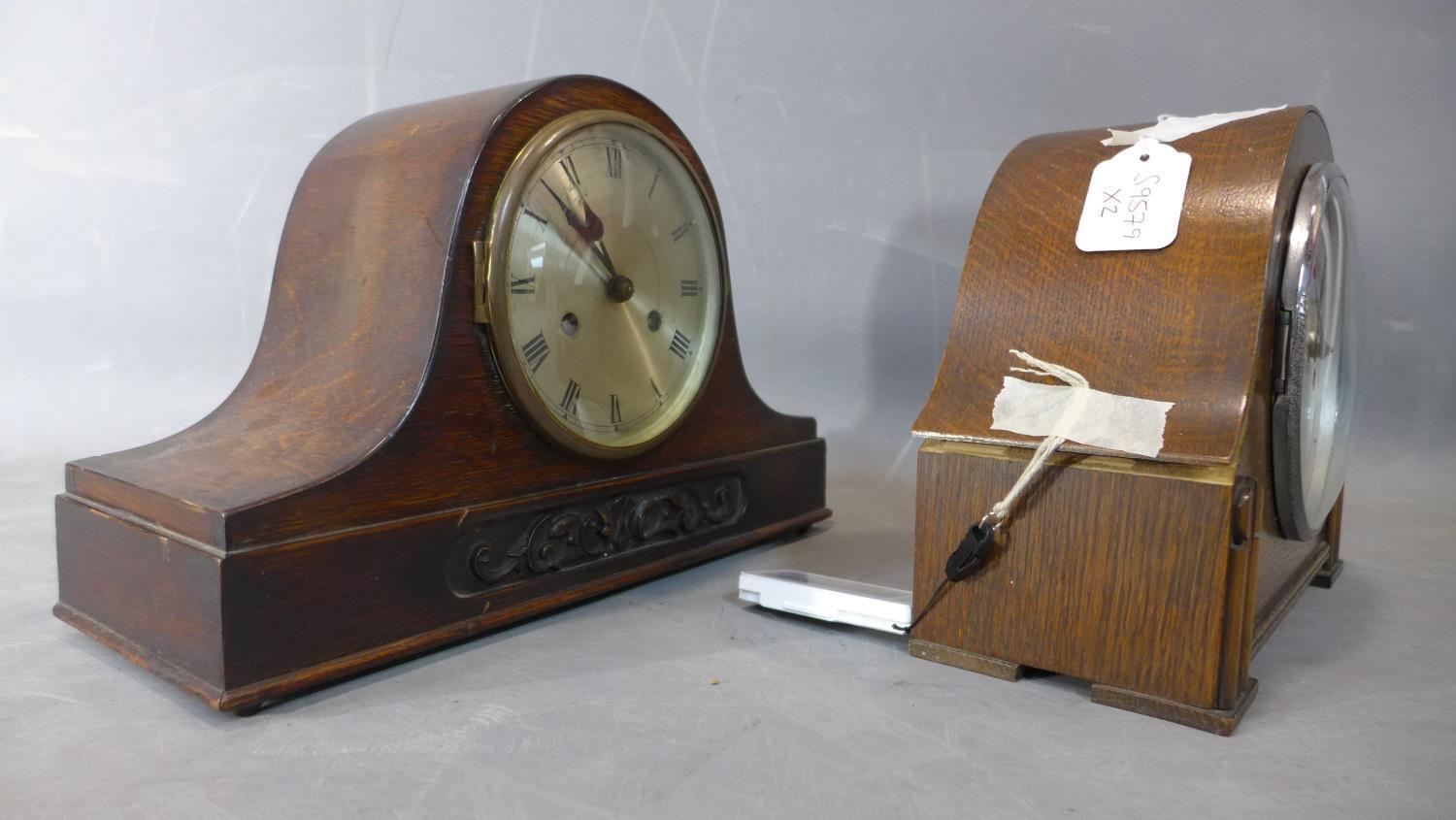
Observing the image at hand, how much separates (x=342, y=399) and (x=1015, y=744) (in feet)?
3.30

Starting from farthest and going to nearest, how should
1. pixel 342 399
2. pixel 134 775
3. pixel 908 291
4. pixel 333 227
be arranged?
pixel 908 291 < pixel 333 227 < pixel 342 399 < pixel 134 775

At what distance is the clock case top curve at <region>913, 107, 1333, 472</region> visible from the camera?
4.42ft

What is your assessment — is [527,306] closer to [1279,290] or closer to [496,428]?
[496,428]

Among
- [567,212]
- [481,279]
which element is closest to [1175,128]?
[567,212]

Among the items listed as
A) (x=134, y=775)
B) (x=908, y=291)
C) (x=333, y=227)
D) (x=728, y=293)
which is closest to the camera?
(x=134, y=775)

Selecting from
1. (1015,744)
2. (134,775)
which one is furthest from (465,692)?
(1015,744)

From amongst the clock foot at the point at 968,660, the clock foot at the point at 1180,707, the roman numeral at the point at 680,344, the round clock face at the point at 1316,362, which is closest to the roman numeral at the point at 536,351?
the roman numeral at the point at 680,344

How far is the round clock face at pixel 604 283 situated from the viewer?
163cm

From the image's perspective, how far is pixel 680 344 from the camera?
1971 millimetres

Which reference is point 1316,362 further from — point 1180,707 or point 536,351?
point 536,351

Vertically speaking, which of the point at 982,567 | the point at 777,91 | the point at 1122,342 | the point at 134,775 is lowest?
the point at 134,775

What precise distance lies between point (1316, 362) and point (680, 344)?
39.5 inches

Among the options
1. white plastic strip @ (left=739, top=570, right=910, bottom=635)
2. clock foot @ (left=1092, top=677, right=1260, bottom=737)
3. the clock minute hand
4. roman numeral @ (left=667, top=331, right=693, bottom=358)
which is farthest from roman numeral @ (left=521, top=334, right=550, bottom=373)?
clock foot @ (left=1092, top=677, right=1260, bottom=737)

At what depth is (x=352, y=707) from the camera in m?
1.35
